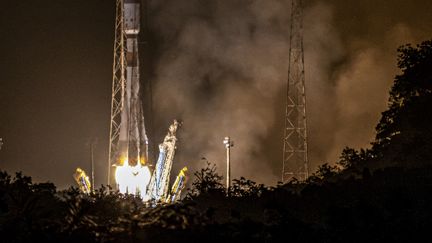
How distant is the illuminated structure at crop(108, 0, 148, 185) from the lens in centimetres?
6894

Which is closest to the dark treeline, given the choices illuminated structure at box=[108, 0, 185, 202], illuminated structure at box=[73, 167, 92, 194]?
illuminated structure at box=[108, 0, 185, 202]

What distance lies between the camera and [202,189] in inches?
886

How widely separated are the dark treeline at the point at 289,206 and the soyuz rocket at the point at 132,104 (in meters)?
41.7

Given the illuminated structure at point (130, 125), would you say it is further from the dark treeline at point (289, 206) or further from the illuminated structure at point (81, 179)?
the dark treeline at point (289, 206)

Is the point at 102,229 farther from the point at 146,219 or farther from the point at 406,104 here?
the point at 406,104

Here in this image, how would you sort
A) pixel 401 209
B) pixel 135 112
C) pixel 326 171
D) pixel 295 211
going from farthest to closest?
1. pixel 135 112
2. pixel 326 171
3. pixel 295 211
4. pixel 401 209

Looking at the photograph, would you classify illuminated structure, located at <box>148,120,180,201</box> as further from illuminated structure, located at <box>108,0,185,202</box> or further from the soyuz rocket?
the soyuz rocket

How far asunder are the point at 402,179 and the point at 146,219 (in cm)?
1018

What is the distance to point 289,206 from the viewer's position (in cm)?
1931

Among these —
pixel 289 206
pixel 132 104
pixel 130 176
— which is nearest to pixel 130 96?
pixel 132 104

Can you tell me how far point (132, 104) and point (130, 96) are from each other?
0.89 metres

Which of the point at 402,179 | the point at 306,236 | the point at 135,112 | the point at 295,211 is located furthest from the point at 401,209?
the point at 135,112

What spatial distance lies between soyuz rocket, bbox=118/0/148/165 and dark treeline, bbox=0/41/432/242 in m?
41.7

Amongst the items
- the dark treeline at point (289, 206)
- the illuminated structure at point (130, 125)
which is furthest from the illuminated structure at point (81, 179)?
the dark treeline at point (289, 206)
